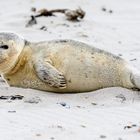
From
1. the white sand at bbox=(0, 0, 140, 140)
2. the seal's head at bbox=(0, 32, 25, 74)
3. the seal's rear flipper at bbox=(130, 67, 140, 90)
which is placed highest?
the seal's head at bbox=(0, 32, 25, 74)

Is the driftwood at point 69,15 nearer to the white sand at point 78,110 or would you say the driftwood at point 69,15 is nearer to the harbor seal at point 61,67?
the white sand at point 78,110

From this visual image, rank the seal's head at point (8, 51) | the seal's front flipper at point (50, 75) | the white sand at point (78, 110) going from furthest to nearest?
the seal's head at point (8, 51) < the seal's front flipper at point (50, 75) < the white sand at point (78, 110)

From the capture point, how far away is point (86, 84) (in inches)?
192

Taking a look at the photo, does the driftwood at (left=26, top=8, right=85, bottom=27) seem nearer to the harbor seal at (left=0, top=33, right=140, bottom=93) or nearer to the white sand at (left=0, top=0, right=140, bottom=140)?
the white sand at (left=0, top=0, right=140, bottom=140)

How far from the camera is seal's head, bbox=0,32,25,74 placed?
16.0 feet

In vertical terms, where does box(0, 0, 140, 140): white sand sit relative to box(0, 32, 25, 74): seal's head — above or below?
below

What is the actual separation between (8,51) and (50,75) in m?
0.44

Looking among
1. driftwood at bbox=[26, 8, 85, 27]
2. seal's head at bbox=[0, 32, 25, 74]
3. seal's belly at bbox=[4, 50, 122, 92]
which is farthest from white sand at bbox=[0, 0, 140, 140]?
driftwood at bbox=[26, 8, 85, 27]

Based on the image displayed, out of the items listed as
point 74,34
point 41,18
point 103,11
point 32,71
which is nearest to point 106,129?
point 32,71

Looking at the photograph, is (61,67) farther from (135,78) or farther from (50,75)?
(135,78)

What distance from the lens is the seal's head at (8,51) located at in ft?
16.0

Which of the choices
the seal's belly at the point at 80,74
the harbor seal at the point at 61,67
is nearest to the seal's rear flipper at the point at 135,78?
the harbor seal at the point at 61,67

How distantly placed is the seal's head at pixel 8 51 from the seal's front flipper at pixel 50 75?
0.83 feet

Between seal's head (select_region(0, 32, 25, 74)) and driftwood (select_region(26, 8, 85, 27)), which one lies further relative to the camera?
driftwood (select_region(26, 8, 85, 27))
